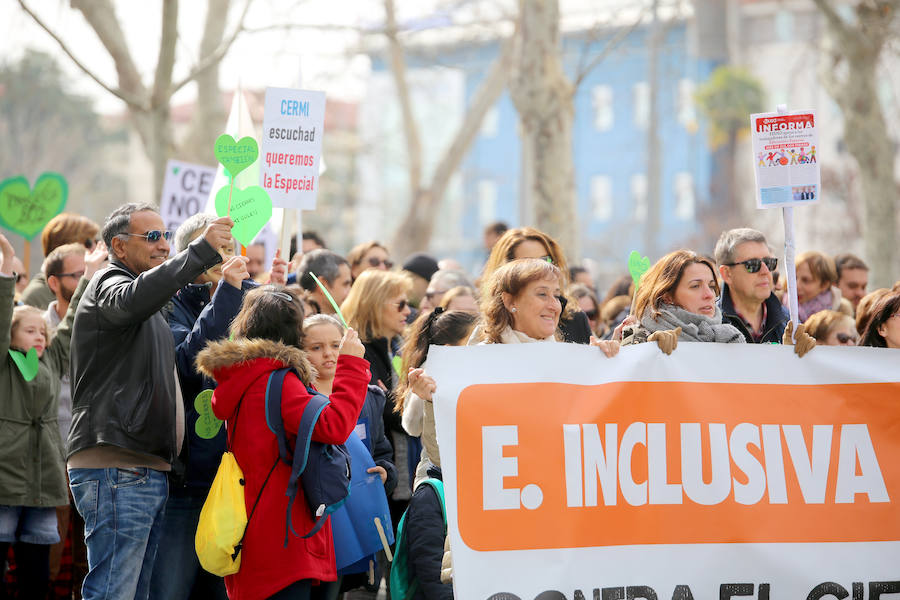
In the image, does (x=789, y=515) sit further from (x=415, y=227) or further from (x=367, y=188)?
(x=367, y=188)

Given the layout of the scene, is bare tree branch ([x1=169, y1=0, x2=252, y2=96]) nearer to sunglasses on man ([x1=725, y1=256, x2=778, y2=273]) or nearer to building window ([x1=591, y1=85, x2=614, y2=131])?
Answer: sunglasses on man ([x1=725, y1=256, x2=778, y2=273])

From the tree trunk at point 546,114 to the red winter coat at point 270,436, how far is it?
9382 mm

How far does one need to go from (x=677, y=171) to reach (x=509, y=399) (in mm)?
50725

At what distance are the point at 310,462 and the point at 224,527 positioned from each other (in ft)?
1.32

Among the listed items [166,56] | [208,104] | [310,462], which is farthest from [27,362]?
[208,104]

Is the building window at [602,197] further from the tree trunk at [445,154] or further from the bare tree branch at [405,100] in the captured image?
the tree trunk at [445,154]

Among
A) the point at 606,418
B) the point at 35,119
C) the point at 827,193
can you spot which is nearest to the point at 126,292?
the point at 606,418

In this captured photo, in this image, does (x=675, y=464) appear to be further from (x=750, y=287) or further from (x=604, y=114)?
(x=604, y=114)

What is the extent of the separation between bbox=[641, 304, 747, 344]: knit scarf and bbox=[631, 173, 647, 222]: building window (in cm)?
4761

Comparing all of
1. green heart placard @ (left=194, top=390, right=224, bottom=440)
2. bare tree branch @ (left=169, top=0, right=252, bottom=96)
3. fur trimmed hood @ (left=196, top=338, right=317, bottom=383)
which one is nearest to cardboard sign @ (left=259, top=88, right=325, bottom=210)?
green heart placard @ (left=194, top=390, right=224, bottom=440)

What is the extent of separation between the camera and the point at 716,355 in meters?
5.11

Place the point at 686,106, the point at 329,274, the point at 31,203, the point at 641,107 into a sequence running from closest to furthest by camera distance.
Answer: the point at 329,274 < the point at 31,203 < the point at 686,106 < the point at 641,107

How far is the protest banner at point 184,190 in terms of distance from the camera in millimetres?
9305

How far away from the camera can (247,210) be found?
5.84 metres
